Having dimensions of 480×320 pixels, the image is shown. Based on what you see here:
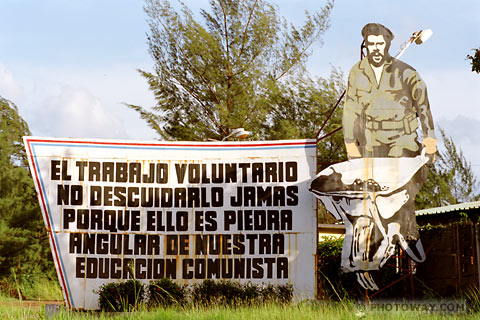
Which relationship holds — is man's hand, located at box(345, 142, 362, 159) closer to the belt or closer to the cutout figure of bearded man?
the cutout figure of bearded man

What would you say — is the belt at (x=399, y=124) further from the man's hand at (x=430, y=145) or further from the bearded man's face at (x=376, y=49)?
the bearded man's face at (x=376, y=49)

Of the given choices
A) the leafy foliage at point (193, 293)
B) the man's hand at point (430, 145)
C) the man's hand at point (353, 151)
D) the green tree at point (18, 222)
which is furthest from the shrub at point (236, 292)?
the green tree at point (18, 222)

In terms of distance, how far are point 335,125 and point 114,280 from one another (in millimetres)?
20705

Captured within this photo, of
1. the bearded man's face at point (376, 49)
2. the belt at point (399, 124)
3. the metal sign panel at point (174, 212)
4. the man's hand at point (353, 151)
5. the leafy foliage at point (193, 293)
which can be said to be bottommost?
the leafy foliage at point (193, 293)

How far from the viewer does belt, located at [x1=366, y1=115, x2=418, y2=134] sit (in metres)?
17.2

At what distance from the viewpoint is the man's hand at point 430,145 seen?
1695 cm

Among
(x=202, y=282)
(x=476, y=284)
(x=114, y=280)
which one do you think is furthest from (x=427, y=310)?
(x=114, y=280)

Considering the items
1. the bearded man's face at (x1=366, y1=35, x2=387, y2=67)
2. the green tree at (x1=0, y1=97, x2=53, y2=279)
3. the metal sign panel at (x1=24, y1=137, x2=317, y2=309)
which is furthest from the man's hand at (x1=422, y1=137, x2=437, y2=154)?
the green tree at (x1=0, y1=97, x2=53, y2=279)

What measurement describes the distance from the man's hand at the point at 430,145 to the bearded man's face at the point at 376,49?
8.25 ft

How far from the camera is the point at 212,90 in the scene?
3475cm

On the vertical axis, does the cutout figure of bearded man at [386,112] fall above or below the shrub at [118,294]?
above

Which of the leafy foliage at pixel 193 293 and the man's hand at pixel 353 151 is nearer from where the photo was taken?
the leafy foliage at pixel 193 293

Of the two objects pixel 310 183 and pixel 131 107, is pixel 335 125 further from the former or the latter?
pixel 310 183

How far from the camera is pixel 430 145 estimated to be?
55.7 ft
